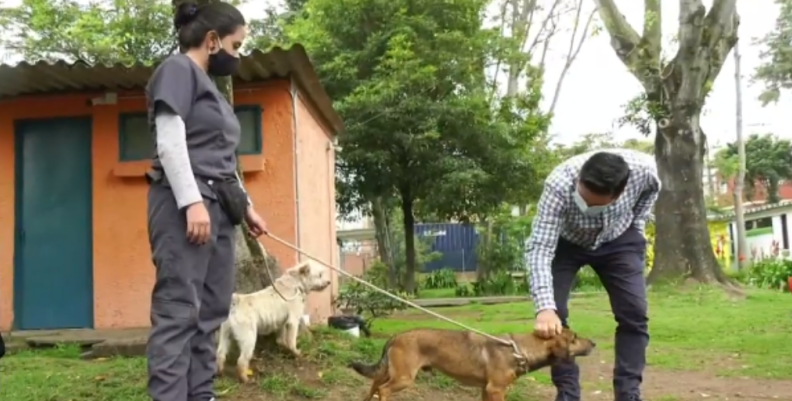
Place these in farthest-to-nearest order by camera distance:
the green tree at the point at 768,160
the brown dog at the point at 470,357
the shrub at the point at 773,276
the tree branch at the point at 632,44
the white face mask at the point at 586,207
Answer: the green tree at the point at 768,160 < the shrub at the point at 773,276 < the tree branch at the point at 632,44 < the brown dog at the point at 470,357 < the white face mask at the point at 586,207

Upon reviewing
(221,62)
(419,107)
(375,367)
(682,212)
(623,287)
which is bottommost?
(375,367)

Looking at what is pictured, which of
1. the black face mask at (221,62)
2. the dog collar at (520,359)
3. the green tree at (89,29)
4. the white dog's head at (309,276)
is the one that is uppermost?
the green tree at (89,29)

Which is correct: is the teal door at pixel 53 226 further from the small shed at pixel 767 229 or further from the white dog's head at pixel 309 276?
the small shed at pixel 767 229

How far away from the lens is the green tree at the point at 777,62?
34375 millimetres

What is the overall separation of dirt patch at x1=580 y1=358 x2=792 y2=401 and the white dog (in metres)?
2.08

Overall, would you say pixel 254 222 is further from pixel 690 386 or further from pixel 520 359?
pixel 690 386

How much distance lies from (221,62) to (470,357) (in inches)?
87.7

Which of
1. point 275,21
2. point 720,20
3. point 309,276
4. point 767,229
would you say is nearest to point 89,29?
point 275,21

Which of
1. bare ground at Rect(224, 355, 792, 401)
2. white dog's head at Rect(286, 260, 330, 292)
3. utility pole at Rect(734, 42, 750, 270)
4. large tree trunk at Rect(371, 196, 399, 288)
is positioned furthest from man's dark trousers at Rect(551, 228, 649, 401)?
utility pole at Rect(734, 42, 750, 270)

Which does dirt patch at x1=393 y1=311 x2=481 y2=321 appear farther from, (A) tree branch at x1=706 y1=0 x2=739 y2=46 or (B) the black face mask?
(B) the black face mask

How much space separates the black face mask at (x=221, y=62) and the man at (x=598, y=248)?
1.60 meters

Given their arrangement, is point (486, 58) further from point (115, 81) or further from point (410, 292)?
point (115, 81)

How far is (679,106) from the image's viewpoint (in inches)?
569

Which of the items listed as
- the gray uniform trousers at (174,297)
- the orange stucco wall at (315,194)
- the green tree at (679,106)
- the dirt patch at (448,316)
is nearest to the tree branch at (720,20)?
the green tree at (679,106)
